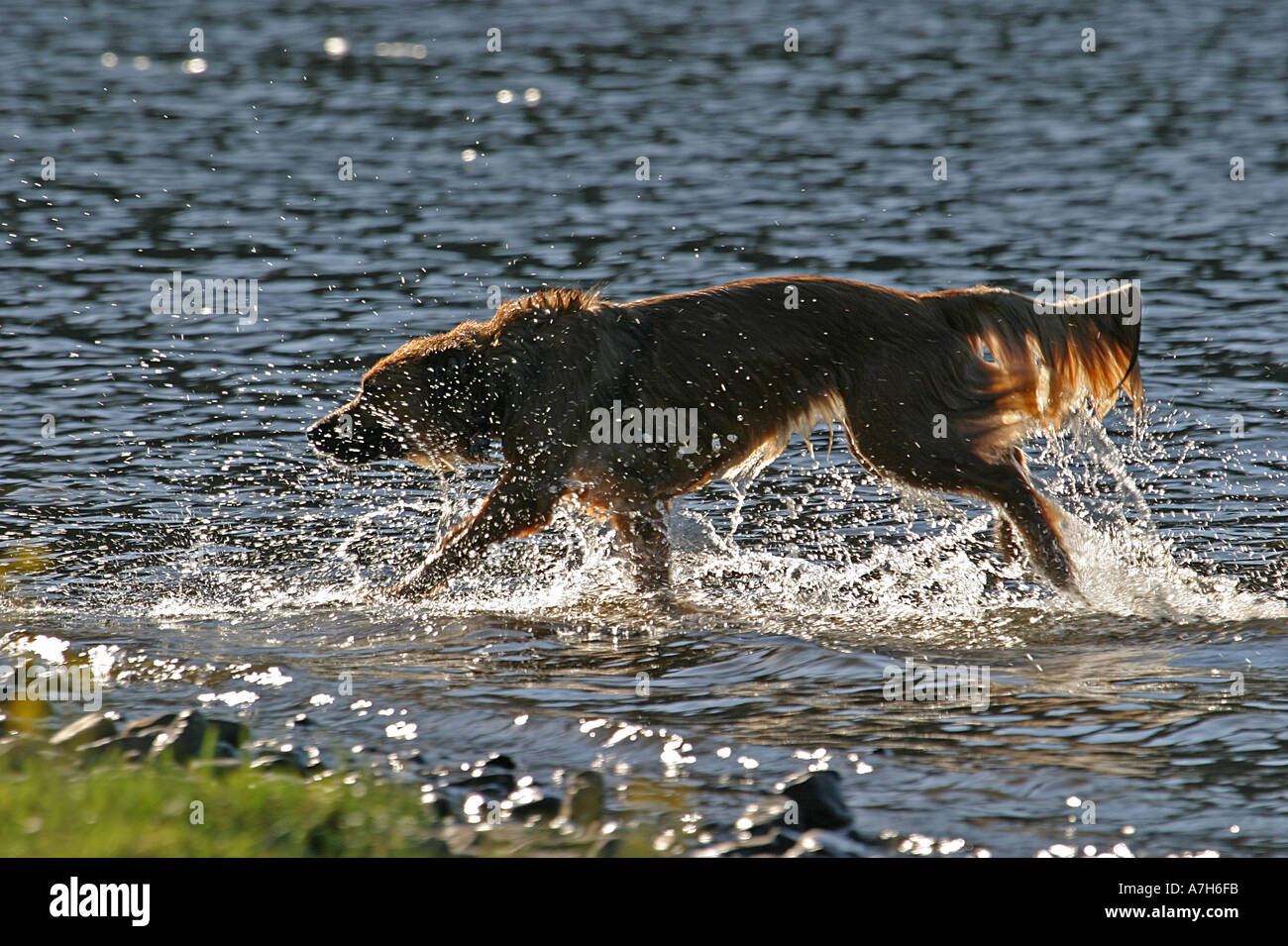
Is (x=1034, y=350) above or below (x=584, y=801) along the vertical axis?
above

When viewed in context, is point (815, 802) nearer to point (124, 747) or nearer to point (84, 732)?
point (124, 747)

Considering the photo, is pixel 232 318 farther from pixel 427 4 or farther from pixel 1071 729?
pixel 427 4

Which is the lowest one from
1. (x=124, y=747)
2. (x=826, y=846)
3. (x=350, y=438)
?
(x=826, y=846)

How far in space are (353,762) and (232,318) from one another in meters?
8.34

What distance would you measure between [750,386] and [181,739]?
10.8ft

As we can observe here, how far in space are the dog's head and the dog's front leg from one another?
13.5 inches

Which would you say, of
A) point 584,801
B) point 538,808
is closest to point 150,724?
point 538,808

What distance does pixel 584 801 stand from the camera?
548cm

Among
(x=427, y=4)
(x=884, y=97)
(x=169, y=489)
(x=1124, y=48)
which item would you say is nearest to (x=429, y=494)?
(x=169, y=489)

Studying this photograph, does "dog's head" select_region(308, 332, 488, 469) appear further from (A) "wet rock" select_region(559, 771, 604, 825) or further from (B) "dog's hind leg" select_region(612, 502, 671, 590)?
(A) "wet rock" select_region(559, 771, 604, 825)

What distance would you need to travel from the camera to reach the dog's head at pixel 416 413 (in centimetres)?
796

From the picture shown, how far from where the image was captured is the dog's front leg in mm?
7910

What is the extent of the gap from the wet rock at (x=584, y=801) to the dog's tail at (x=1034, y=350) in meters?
3.07

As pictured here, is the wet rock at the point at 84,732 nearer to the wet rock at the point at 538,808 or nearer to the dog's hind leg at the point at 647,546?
the wet rock at the point at 538,808
